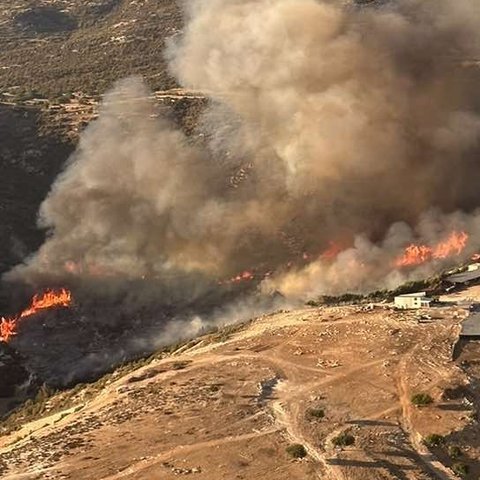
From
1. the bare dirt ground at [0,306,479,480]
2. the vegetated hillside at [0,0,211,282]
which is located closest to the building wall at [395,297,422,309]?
the bare dirt ground at [0,306,479,480]

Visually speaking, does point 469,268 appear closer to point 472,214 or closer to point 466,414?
point 472,214

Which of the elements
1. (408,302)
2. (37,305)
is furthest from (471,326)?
(37,305)

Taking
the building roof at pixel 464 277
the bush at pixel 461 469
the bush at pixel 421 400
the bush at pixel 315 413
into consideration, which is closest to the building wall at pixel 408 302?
the building roof at pixel 464 277

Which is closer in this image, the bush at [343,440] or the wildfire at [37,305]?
the bush at [343,440]

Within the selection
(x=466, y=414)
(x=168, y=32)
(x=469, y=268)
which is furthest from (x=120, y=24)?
(x=466, y=414)

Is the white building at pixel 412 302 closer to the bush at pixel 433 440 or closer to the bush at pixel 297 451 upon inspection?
the bush at pixel 433 440

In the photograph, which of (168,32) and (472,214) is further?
(168,32)

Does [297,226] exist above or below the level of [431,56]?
below
